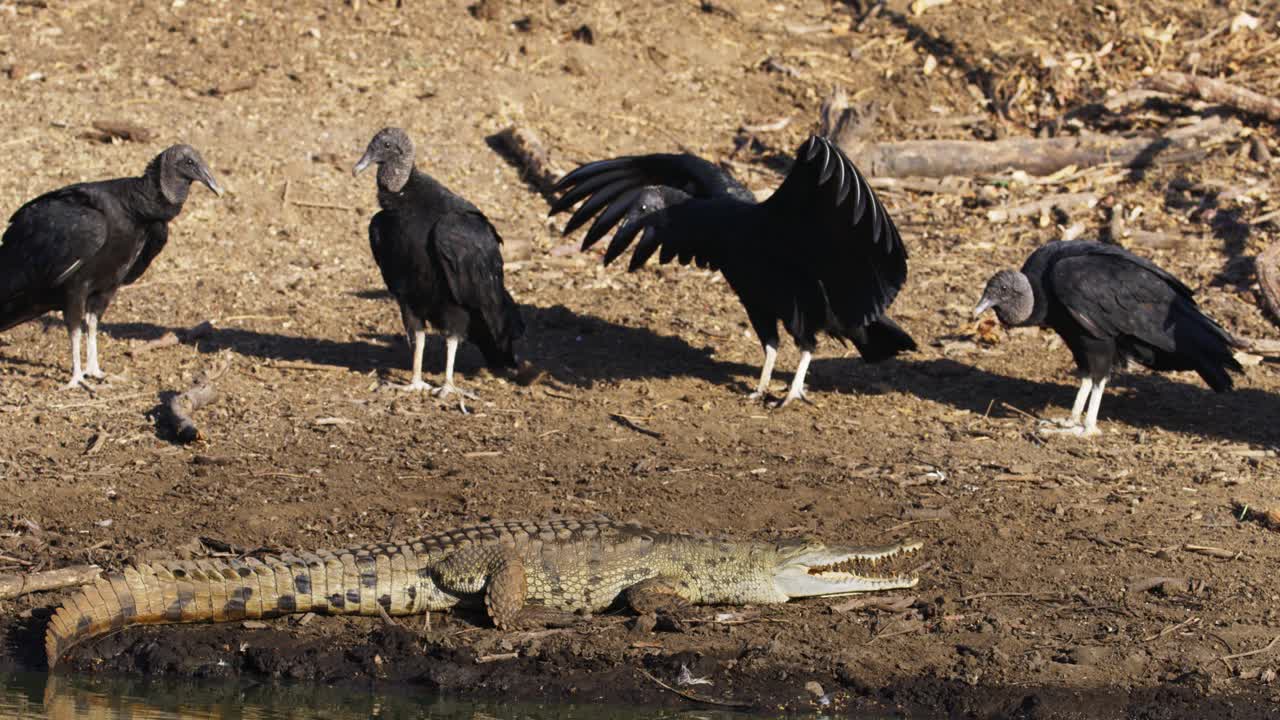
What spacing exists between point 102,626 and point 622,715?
6.25 ft

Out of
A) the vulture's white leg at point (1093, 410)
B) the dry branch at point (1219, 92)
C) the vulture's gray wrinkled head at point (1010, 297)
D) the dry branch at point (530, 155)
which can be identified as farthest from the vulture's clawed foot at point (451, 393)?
the dry branch at point (1219, 92)

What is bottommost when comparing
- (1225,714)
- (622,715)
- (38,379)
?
(38,379)

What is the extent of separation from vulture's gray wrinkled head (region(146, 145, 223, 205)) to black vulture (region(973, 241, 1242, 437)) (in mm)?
4509

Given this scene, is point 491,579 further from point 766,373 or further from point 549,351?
point 549,351

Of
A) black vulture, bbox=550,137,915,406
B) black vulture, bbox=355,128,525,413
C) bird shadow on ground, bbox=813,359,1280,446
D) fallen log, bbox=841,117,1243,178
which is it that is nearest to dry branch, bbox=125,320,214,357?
black vulture, bbox=355,128,525,413

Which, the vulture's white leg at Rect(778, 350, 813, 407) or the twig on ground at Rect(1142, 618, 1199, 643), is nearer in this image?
the twig on ground at Rect(1142, 618, 1199, 643)

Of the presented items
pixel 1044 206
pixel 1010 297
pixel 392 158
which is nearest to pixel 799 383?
pixel 1010 297

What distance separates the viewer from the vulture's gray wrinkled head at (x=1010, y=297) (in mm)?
8492

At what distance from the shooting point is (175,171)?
8758 millimetres

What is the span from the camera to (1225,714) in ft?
17.6

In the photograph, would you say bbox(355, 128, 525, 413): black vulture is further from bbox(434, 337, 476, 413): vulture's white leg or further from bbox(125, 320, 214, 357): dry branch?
bbox(125, 320, 214, 357): dry branch

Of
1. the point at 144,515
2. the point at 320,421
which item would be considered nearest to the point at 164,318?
the point at 320,421

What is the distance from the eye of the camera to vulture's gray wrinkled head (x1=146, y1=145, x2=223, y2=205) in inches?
343

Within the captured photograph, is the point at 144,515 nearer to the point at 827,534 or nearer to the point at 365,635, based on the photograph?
the point at 365,635
